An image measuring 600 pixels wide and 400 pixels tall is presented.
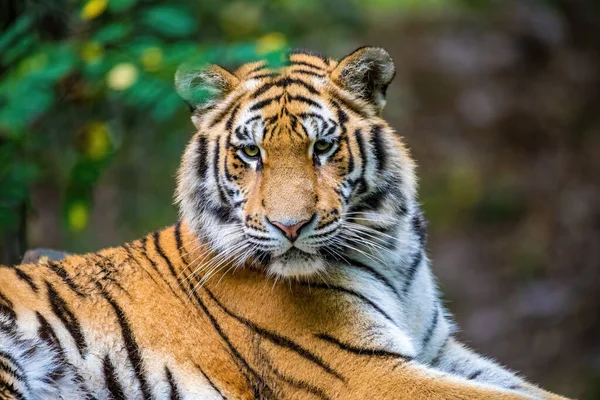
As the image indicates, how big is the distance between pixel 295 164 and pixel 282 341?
0.84 meters

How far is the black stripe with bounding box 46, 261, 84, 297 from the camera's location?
407 cm

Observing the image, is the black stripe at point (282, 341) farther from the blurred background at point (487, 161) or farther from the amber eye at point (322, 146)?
the blurred background at point (487, 161)

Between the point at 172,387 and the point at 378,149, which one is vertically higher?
the point at 378,149

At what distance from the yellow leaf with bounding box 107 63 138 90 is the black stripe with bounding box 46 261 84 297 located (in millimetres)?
941

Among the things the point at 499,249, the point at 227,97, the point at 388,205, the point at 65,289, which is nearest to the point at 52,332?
the point at 65,289

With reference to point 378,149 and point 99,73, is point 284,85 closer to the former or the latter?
→ point 378,149

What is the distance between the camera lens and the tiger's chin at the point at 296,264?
3.78 metres

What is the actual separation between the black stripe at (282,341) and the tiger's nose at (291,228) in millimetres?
565

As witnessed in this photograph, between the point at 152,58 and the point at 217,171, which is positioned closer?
the point at 152,58

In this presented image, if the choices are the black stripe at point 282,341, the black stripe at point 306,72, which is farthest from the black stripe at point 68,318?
the black stripe at point 306,72

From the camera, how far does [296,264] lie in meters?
3.79

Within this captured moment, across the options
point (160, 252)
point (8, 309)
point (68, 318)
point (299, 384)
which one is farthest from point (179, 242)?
point (299, 384)

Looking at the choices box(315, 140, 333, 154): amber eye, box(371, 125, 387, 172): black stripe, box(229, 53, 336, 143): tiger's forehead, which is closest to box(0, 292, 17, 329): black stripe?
box(229, 53, 336, 143): tiger's forehead

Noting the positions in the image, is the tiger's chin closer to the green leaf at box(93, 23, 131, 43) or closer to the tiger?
the tiger
